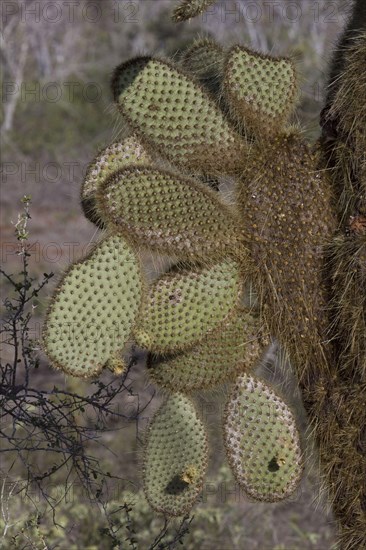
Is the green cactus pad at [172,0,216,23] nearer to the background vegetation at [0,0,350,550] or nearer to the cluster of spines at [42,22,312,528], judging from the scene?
the cluster of spines at [42,22,312,528]

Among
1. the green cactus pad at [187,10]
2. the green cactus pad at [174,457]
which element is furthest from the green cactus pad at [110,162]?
the green cactus pad at [174,457]

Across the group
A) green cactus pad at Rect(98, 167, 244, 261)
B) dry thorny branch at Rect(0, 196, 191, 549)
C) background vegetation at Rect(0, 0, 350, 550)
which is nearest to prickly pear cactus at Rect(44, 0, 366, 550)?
green cactus pad at Rect(98, 167, 244, 261)

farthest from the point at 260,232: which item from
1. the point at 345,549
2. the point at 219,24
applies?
the point at 219,24

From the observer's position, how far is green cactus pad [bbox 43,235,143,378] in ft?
9.02

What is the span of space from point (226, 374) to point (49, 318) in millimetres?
702

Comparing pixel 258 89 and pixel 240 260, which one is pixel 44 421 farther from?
pixel 258 89

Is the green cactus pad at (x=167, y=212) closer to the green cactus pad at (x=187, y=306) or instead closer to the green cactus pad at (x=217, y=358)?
the green cactus pad at (x=187, y=306)

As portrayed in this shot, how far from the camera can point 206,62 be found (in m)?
3.39

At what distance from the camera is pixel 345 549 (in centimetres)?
304

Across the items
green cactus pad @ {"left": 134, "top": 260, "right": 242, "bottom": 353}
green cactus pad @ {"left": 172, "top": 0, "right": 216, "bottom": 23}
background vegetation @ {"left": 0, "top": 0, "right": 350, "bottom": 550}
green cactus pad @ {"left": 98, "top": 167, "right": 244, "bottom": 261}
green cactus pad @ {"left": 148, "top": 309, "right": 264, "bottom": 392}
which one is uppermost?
green cactus pad @ {"left": 172, "top": 0, "right": 216, "bottom": 23}

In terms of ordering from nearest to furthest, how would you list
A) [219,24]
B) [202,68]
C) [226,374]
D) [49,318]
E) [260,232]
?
1. [49,318]
2. [260,232]
3. [226,374]
4. [202,68]
5. [219,24]

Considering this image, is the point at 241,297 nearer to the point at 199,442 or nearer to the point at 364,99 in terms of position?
the point at 199,442

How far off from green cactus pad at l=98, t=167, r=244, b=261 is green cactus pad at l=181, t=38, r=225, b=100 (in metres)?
0.40

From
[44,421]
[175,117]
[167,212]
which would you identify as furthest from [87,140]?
[167,212]
